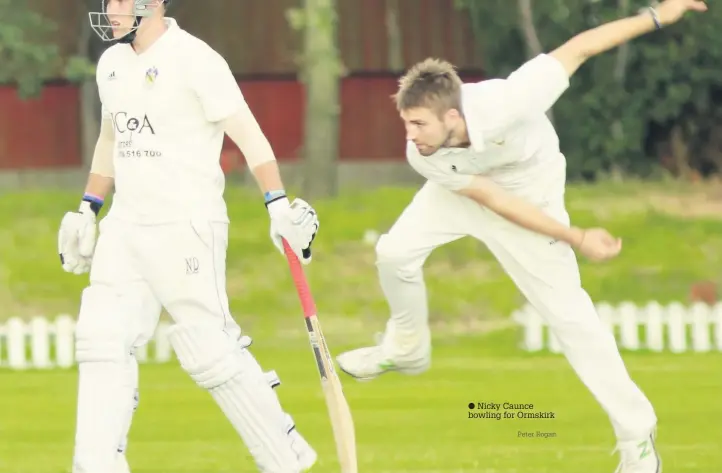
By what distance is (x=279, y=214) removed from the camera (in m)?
7.61

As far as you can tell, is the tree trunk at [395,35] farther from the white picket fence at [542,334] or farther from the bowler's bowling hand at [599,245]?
the bowler's bowling hand at [599,245]

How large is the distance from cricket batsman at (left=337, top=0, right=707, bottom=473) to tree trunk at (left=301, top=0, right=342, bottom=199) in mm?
11074

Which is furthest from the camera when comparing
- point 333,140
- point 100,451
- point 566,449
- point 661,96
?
point 661,96

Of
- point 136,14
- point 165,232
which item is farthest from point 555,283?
point 136,14

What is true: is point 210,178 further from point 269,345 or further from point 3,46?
point 3,46

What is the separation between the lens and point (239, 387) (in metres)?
7.62

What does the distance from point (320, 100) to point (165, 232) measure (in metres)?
12.8

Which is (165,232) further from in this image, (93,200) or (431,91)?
(431,91)

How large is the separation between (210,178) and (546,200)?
1604 mm

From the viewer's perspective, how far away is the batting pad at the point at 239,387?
7.55m

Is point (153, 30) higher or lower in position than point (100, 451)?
higher

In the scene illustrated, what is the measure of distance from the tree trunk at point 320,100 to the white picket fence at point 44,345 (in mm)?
5279

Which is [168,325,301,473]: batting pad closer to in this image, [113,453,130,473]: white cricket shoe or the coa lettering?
[113,453,130,473]: white cricket shoe

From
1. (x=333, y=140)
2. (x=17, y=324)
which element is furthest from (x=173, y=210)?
(x=333, y=140)
